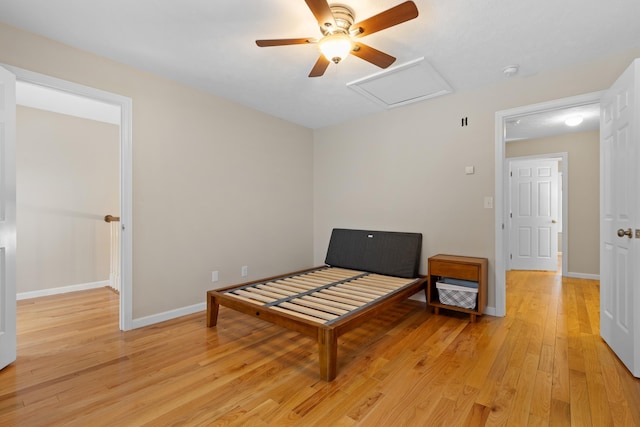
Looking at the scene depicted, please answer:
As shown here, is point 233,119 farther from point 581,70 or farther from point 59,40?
point 581,70

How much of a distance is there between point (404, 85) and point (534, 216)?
4.17 metres

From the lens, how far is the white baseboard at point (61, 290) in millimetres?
3670

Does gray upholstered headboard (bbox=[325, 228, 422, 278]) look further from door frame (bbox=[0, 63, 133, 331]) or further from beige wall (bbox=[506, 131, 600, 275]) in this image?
beige wall (bbox=[506, 131, 600, 275])

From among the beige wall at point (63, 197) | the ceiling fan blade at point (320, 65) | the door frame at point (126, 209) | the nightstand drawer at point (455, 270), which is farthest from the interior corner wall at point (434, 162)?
the beige wall at point (63, 197)

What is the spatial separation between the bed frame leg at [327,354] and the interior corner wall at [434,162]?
204cm

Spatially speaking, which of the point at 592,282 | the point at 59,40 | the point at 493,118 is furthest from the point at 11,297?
the point at 592,282

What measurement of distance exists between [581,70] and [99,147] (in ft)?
18.9

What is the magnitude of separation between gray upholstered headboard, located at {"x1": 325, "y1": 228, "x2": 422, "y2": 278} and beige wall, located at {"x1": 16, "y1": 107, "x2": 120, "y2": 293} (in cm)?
334

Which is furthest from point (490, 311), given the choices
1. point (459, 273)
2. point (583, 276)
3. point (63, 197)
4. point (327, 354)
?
point (63, 197)

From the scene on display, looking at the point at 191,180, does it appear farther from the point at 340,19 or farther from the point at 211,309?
the point at 340,19

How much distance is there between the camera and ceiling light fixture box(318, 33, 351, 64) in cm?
188

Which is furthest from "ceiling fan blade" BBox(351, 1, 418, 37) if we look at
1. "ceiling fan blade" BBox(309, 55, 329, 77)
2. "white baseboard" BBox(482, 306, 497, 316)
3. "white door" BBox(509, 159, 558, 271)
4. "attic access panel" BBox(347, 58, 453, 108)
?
"white door" BBox(509, 159, 558, 271)

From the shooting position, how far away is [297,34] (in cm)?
222

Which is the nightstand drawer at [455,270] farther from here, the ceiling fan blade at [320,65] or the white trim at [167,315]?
the white trim at [167,315]
